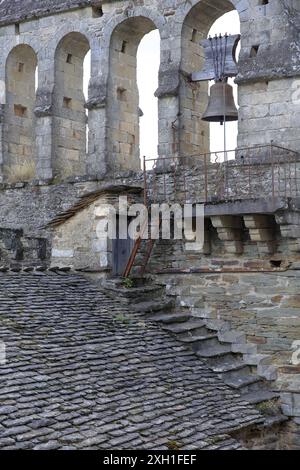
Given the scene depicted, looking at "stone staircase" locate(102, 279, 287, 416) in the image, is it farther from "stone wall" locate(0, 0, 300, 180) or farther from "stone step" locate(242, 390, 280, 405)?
"stone wall" locate(0, 0, 300, 180)

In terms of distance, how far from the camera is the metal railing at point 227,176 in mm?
12195

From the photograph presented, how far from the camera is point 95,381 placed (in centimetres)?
904

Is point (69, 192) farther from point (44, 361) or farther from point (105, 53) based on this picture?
point (44, 361)

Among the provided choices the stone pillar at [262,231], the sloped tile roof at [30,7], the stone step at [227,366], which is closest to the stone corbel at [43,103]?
the sloped tile roof at [30,7]

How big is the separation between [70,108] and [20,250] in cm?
402

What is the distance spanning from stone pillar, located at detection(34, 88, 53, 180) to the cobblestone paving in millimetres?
4412

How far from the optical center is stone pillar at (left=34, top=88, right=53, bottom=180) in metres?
15.8

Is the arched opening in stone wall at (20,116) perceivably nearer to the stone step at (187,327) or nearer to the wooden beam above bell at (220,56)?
the wooden beam above bell at (220,56)

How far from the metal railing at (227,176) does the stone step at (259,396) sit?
106 inches
